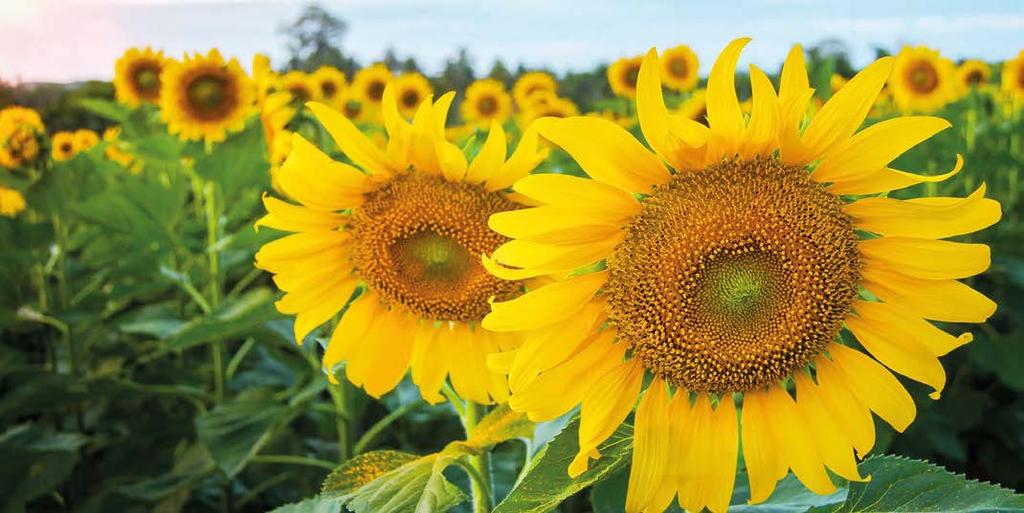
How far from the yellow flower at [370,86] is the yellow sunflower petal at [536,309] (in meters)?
6.74

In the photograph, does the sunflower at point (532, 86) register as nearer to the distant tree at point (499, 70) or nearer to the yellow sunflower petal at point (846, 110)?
the distant tree at point (499, 70)

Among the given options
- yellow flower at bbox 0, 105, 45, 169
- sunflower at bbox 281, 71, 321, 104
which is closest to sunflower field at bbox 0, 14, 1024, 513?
yellow flower at bbox 0, 105, 45, 169

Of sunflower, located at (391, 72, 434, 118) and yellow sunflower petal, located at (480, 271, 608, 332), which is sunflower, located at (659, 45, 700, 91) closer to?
sunflower, located at (391, 72, 434, 118)

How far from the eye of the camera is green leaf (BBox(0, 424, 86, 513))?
3.01 metres

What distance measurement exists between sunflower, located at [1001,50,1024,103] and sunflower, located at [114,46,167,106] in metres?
5.90

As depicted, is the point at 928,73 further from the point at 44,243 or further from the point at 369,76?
the point at 44,243

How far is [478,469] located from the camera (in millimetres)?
1439

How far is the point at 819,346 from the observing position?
3.65ft

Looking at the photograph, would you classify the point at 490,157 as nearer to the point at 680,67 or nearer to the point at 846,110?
the point at 846,110

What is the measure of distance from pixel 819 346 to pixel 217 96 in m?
3.69

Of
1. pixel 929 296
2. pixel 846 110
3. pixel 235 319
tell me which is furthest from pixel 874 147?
pixel 235 319

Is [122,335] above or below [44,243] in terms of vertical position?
below


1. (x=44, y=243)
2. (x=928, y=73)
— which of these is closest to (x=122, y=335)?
(x=44, y=243)

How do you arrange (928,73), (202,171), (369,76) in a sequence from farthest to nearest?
(369,76)
(928,73)
(202,171)
